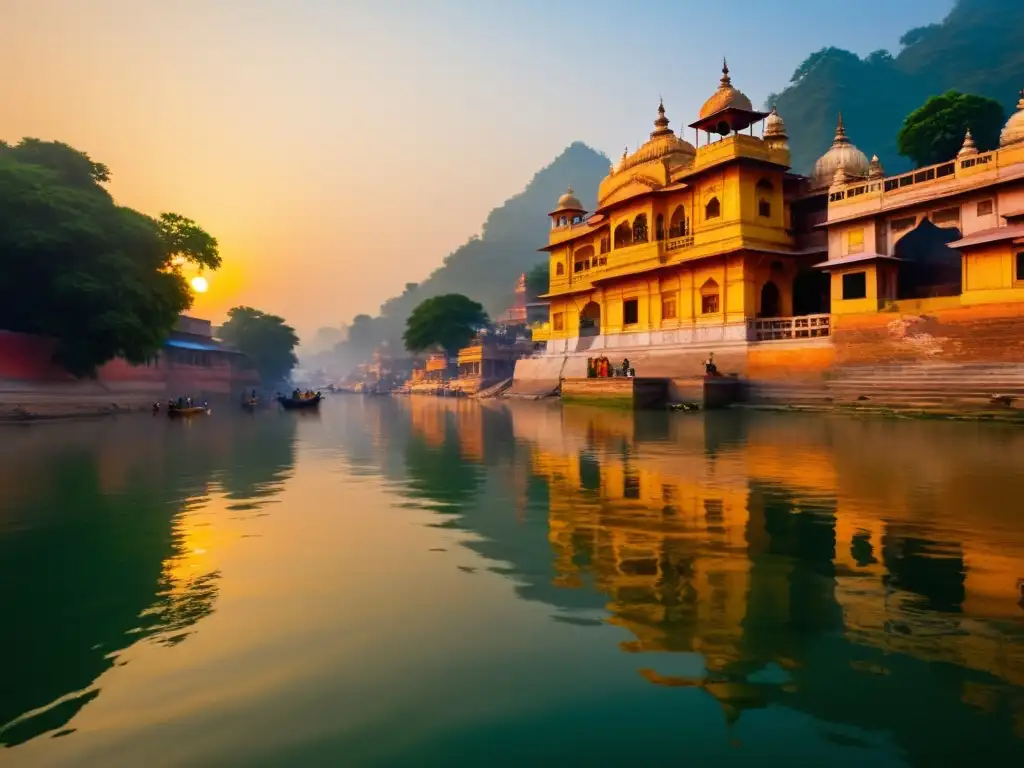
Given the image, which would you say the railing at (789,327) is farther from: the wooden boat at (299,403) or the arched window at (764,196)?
the wooden boat at (299,403)

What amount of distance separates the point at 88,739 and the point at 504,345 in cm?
6647

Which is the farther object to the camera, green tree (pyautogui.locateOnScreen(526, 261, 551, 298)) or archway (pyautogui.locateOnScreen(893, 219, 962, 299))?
green tree (pyautogui.locateOnScreen(526, 261, 551, 298))

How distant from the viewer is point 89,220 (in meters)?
30.2

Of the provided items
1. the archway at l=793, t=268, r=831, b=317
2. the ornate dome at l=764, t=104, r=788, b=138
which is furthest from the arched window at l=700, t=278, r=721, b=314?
the ornate dome at l=764, t=104, r=788, b=138

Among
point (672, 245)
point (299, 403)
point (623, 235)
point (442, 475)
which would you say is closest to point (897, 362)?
point (672, 245)

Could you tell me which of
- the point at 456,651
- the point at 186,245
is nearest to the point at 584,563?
the point at 456,651

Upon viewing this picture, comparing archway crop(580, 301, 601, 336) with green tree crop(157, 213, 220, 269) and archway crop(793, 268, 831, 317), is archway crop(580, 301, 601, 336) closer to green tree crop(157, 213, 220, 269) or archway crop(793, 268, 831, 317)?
archway crop(793, 268, 831, 317)

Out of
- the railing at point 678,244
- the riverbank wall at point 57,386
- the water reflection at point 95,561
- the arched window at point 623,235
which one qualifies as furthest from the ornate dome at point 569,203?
the water reflection at point 95,561

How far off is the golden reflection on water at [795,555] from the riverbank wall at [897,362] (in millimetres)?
9217

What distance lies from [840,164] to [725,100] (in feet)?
20.4

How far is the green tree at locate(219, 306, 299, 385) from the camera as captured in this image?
8725cm

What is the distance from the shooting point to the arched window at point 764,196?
30.2 metres

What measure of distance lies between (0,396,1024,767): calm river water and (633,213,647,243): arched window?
91.5ft

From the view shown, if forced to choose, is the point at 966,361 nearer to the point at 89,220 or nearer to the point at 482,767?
the point at 482,767
